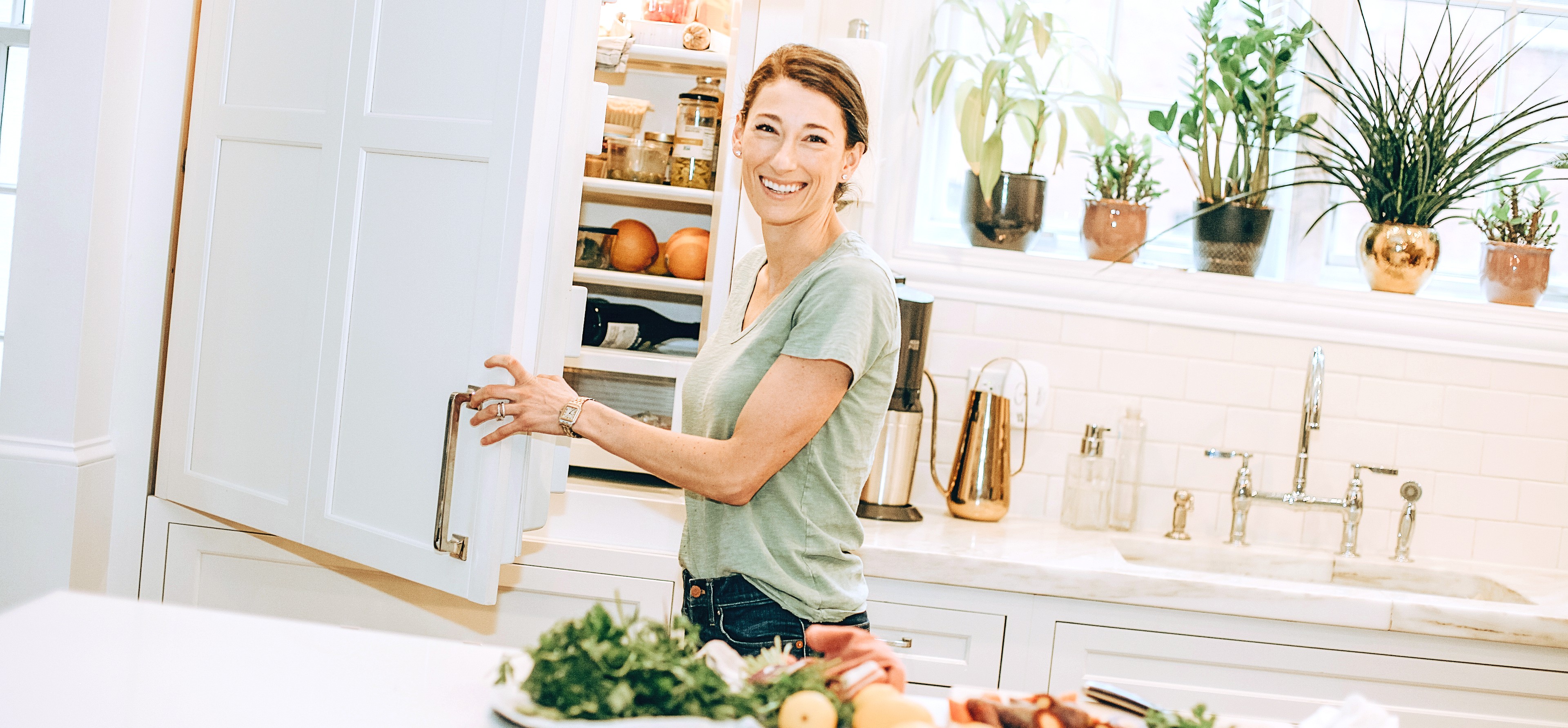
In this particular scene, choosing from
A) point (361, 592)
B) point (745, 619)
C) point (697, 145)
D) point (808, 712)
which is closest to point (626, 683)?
point (808, 712)

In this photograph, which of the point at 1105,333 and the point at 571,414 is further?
the point at 1105,333

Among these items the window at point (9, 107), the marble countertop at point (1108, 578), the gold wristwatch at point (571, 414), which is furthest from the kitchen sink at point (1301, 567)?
the window at point (9, 107)

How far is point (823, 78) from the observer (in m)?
1.50

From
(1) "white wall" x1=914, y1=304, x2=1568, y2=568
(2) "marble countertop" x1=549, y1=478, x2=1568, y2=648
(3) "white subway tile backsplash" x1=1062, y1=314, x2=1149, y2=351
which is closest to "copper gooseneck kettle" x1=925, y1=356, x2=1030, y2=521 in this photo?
(2) "marble countertop" x1=549, y1=478, x2=1568, y2=648

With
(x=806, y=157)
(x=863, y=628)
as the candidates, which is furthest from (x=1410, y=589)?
(x=806, y=157)

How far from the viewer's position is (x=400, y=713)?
1026 millimetres

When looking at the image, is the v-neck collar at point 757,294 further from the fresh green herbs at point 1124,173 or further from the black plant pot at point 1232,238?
the black plant pot at point 1232,238

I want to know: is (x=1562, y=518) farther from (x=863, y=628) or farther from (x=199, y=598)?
(x=199, y=598)

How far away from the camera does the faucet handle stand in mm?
2578

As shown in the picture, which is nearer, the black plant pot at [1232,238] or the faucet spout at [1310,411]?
the faucet spout at [1310,411]

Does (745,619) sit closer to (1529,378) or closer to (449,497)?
(449,497)

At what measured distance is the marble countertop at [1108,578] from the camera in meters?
2.13

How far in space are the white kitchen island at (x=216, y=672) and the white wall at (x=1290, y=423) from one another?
1758mm

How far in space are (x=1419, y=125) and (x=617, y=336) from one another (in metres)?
2.01
